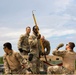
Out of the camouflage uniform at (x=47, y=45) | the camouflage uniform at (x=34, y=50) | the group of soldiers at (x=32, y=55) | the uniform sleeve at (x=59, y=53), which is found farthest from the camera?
the camouflage uniform at (x=47, y=45)

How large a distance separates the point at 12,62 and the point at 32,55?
378cm

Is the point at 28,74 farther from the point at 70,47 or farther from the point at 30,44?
the point at 30,44

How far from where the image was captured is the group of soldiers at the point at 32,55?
11.4 metres

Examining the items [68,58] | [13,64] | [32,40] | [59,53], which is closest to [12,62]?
[13,64]

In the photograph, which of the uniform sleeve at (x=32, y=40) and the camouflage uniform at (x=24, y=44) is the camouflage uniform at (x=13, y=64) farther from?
the camouflage uniform at (x=24, y=44)

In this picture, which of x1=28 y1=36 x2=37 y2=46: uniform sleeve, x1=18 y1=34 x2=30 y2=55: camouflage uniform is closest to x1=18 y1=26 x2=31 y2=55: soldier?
x1=18 y1=34 x2=30 y2=55: camouflage uniform

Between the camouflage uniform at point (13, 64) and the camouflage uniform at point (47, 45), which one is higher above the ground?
the camouflage uniform at point (47, 45)

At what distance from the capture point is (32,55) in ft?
50.3

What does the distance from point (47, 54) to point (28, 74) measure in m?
4.97

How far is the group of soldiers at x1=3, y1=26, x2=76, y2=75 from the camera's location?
11.4 m

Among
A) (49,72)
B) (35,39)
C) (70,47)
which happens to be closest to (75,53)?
(70,47)

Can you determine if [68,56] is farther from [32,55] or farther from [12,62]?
[32,55]

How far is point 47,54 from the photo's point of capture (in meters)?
15.9

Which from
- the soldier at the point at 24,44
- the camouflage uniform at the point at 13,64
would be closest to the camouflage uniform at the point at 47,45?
the soldier at the point at 24,44
